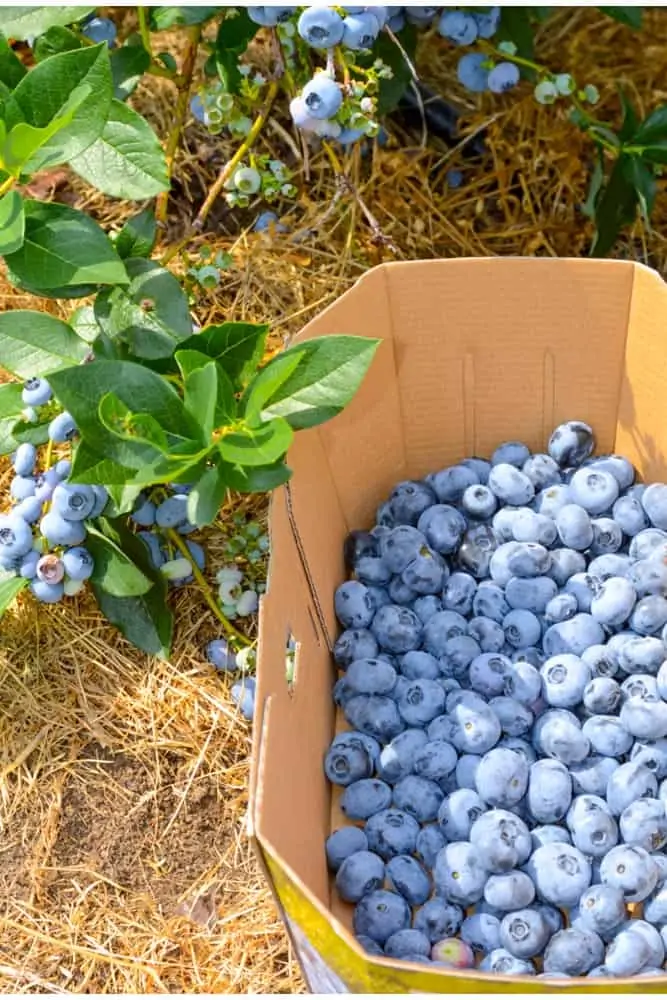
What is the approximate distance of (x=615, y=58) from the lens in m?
2.55

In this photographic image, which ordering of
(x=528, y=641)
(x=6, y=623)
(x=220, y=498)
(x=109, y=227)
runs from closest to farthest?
1. (x=220, y=498)
2. (x=528, y=641)
3. (x=6, y=623)
4. (x=109, y=227)

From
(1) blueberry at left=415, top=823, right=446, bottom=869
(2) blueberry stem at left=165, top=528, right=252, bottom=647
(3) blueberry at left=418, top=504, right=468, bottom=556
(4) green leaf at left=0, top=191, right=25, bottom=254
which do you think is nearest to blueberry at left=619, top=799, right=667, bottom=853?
(1) blueberry at left=415, top=823, right=446, bottom=869

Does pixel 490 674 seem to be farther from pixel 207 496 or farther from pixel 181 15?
pixel 181 15

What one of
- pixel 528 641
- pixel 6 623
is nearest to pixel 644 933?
pixel 528 641

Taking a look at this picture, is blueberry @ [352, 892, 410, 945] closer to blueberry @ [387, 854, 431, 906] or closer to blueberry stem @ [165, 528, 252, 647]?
blueberry @ [387, 854, 431, 906]

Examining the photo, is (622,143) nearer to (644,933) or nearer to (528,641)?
(528,641)

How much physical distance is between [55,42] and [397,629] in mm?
986

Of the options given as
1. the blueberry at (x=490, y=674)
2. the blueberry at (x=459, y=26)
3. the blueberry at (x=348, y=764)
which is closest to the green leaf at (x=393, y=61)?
the blueberry at (x=459, y=26)

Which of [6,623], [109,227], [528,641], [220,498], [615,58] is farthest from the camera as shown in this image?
[615,58]

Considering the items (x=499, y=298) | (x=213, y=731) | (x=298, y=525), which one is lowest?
(x=213, y=731)

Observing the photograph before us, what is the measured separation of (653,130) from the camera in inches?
77.2

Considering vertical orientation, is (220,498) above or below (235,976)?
above

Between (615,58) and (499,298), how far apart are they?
99 centimetres

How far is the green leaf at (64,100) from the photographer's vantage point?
1.53 meters
